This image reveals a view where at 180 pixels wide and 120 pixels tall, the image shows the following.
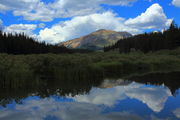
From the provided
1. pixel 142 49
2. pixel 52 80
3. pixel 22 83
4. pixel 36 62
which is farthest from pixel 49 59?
pixel 142 49

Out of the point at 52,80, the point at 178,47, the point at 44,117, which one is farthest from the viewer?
the point at 178,47

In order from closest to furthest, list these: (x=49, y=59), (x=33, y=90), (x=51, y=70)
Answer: (x=33, y=90), (x=51, y=70), (x=49, y=59)

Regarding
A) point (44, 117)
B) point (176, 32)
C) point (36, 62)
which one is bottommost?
point (44, 117)

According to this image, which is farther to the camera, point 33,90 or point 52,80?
point 52,80

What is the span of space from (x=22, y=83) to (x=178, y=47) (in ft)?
198

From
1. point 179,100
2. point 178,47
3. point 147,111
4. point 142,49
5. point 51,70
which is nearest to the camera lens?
point 147,111

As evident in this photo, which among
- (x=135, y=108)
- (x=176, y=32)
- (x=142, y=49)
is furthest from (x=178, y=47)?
(x=135, y=108)

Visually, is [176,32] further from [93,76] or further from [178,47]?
A: [93,76]

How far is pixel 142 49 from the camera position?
7981cm

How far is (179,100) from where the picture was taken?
36.9 feet

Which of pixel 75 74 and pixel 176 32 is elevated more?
pixel 176 32

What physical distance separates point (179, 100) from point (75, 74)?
29.8 feet

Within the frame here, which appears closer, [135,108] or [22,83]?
[135,108]

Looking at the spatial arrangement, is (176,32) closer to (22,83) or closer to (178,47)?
(178,47)
